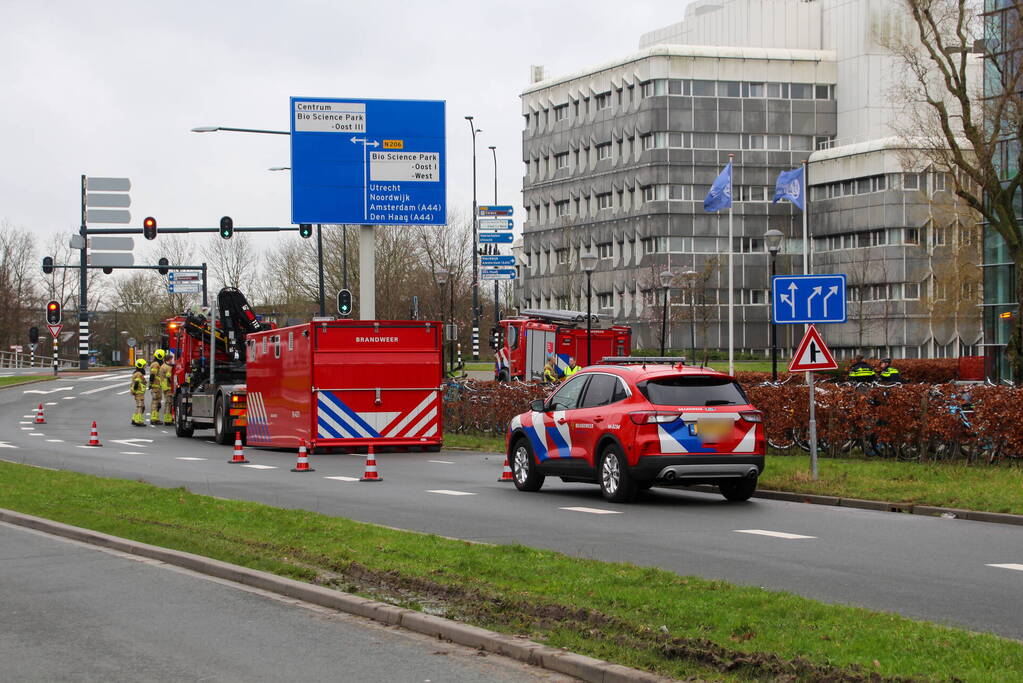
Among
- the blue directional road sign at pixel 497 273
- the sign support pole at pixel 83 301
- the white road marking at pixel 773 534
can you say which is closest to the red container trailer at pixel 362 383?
the white road marking at pixel 773 534

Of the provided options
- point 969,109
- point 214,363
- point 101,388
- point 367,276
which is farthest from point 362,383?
point 101,388

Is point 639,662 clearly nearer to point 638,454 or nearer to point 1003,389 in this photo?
point 638,454

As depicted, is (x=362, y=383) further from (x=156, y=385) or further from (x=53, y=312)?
(x=53, y=312)

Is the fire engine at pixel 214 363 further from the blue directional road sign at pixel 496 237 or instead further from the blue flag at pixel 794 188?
the blue flag at pixel 794 188

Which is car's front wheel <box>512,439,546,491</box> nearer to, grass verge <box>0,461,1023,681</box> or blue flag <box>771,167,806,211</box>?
grass verge <box>0,461,1023,681</box>

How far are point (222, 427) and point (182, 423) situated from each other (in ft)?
11.6

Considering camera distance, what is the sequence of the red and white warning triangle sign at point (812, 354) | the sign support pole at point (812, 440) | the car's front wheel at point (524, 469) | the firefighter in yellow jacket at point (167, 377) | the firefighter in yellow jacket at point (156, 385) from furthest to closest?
1. the firefighter in yellow jacket at point (156, 385)
2. the firefighter in yellow jacket at point (167, 377)
3. the car's front wheel at point (524, 469)
4. the red and white warning triangle sign at point (812, 354)
5. the sign support pole at point (812, 440)

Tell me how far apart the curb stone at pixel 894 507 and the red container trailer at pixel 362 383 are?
34.9 feet

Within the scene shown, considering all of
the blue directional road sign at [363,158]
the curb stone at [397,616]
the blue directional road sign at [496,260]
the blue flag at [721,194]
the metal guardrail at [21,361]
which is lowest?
the curb stone at [397,616]

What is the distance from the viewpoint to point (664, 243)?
314ft

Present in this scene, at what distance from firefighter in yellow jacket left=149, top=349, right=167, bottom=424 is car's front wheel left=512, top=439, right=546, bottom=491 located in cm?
2161

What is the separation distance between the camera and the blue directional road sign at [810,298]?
1862 centimetres

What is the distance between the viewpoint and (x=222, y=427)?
32.2m

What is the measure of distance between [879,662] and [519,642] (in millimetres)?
2043
